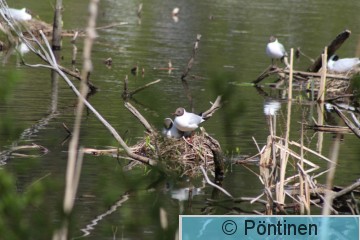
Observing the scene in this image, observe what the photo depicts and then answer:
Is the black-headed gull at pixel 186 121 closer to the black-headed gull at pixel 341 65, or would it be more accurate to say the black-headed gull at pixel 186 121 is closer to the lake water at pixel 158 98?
the lake water at pixel 158 98

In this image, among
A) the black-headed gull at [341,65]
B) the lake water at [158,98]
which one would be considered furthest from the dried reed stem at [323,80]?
the black-headed gull at [341,65]

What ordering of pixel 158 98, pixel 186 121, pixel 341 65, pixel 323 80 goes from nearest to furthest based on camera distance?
pixel 158 98 < pixel 186 121 < pixel 323 80 < pixel 341 65

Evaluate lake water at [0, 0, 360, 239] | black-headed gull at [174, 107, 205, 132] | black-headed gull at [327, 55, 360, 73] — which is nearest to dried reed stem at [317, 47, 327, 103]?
lake water at [0, 0, 360, 239]

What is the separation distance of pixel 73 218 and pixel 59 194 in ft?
1.03

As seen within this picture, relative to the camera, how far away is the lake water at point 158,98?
261 cm

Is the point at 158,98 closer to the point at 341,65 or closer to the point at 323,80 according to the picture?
the point at 323,80

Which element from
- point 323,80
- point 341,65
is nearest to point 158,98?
point 323,80

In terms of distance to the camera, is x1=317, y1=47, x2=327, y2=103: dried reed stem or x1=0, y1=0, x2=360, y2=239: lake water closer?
x1=0, y1=0, x2=360, y2=239: lake water

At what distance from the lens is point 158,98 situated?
2604mm

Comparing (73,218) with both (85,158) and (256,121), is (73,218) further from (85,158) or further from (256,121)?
(256,121)

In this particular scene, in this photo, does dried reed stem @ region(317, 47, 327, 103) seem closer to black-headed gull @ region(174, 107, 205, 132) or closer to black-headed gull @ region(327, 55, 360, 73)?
black-headed gull @ region(327, 55, 360, 73)

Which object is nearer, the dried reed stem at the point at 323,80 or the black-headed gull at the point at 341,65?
the dried reed stem at the point at 323,80

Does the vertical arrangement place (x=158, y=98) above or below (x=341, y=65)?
below

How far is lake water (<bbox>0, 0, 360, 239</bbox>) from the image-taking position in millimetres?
2613
